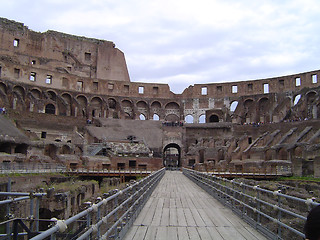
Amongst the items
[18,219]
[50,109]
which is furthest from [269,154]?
[18,219]

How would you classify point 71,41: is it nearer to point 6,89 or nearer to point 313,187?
point 6,89

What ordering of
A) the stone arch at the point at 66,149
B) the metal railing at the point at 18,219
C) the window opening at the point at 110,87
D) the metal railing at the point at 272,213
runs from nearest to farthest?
the metal railing at the point at 18,219 → the metal railing at the point at 272,213 → the stone arch at the point at 66,149 → the window opening at the point at 110,87

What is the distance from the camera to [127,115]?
5600 cm

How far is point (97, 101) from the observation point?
5400 centimetres

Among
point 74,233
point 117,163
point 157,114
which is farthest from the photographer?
point 157,114

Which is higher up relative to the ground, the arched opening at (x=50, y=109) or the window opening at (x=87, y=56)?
the window opening at (x=87, y=56)

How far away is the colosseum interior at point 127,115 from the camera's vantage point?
34.5 m

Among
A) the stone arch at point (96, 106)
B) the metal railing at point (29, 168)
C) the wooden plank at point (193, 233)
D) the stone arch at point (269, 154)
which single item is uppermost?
the stone arch at point (96, 106)

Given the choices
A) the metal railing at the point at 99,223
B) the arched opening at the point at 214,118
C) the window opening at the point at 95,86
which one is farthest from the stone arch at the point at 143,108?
the metal railing at the point at 99,223

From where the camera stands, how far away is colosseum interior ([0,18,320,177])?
34.5 metres

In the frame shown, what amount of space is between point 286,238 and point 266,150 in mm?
33924

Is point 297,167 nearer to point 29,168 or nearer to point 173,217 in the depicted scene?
point 29,168

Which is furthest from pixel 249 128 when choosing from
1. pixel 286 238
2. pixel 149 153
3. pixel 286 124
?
pixel 286 238

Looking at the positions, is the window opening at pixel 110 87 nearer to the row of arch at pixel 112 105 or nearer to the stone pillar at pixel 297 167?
the row of arch at pixel 112 105
